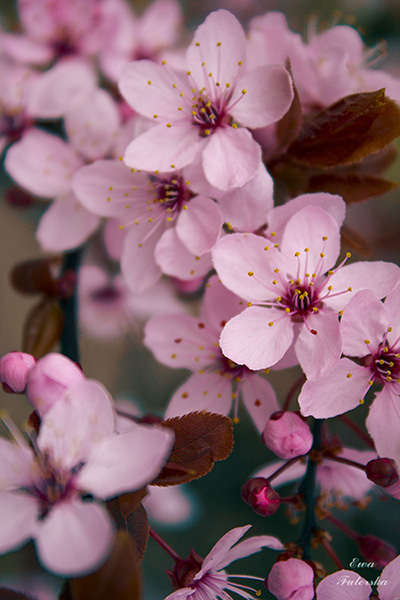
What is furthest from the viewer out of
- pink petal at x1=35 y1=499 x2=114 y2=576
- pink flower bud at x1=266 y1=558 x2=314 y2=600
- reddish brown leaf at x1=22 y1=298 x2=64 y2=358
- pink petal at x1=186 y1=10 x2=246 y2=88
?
reddish brown leaf at x1=22 y1=298 x2=64 y2=358

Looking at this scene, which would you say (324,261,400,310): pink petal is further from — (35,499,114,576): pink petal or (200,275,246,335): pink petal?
(35,499,114,576): pink petal

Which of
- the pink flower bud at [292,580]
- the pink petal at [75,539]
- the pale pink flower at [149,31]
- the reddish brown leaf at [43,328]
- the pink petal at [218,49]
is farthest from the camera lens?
the pale pink flower at [149,31]

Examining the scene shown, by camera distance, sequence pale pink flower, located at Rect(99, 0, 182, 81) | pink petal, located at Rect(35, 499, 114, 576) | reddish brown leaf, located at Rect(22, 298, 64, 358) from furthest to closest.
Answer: pale pink flower, located at Rect(99, 0, 182, 81) → reddish brown leaf, located at Rect(22, 298, 64, 358) → pink petal, located at Rect(35, 499, 114, 576)

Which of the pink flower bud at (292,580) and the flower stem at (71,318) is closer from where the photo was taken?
the pink flower bud at (292,580)

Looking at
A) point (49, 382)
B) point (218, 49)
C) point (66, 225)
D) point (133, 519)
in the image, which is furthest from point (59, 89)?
point (133, 519)

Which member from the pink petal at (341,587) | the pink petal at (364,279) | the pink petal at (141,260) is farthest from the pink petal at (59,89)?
the pink petal at (341,587)

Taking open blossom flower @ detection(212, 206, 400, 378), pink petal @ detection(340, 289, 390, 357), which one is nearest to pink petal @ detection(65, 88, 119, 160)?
open blossom flower @ detection(212, 206, 400, 378)

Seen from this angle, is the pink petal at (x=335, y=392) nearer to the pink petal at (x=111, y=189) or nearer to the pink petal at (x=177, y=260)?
the pink petal at (x=177, y=260)
